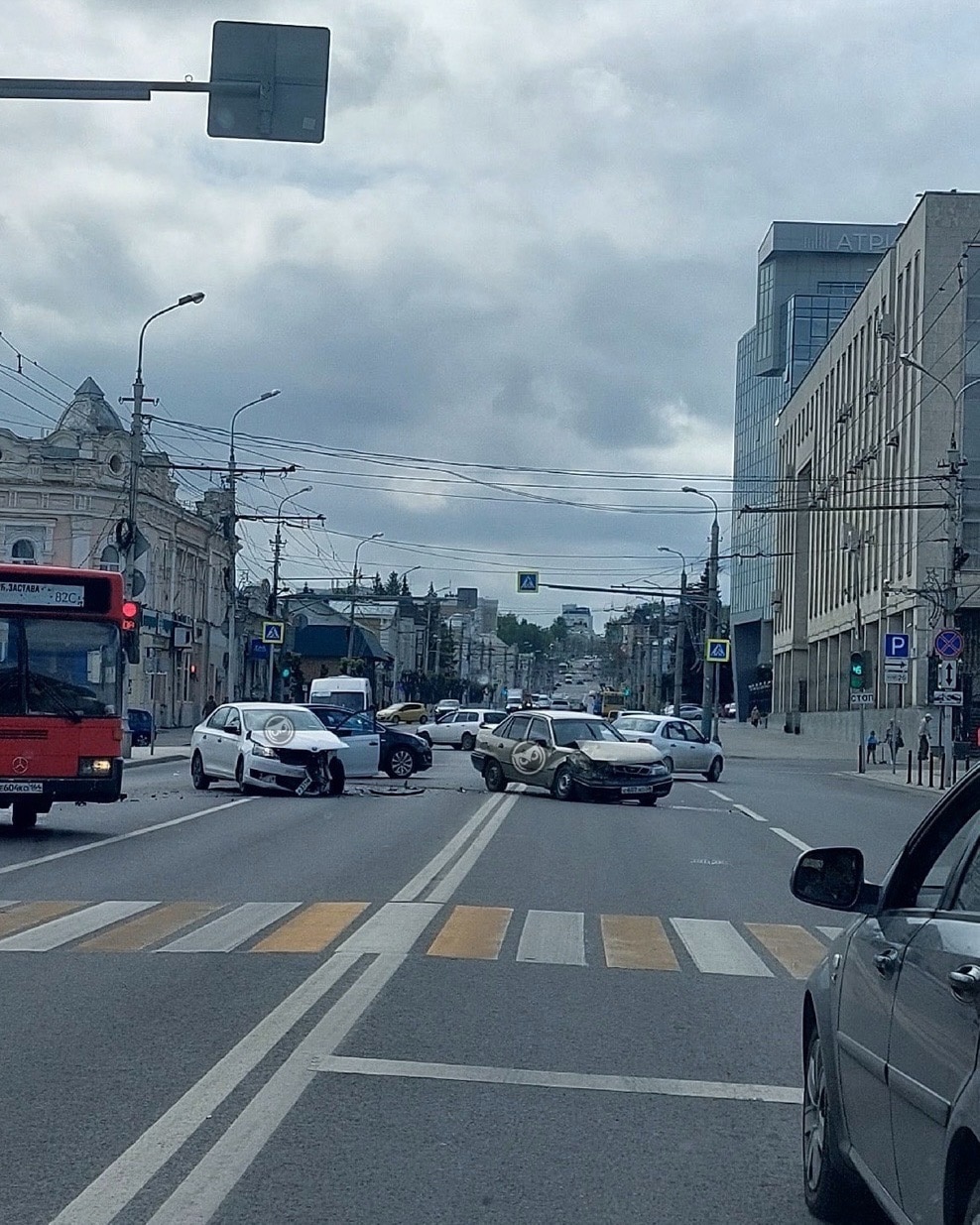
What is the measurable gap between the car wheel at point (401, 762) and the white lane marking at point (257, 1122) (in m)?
24.8

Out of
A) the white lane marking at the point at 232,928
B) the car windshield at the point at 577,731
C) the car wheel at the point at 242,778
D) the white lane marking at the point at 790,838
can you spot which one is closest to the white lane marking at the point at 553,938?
the white lane marking at the point at 232,928

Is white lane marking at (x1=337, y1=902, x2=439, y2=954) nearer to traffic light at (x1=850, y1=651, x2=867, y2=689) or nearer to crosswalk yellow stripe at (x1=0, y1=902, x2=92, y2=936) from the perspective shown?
crosswalk yellow stripe at (x1=0, y1=902, x2=92, y2=936)

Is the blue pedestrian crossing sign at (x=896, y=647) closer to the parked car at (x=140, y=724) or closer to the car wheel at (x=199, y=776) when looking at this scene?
the parked car at (x=140, y=724)

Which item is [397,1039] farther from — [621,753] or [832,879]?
[621,753]

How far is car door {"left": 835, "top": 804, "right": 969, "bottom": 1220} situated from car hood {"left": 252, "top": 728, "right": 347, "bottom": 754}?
22839 mm

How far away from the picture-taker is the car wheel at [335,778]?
28.0 metres

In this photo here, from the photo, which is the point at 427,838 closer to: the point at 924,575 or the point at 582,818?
the point at 582,818

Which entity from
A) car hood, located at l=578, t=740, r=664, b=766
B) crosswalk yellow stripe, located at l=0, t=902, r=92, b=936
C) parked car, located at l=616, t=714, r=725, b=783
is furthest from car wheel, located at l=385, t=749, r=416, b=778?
crosswalk yellow stripe, located at l=0, t=902, r=92, b=936

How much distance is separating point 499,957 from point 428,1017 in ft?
7.03

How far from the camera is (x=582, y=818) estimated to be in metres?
24.7

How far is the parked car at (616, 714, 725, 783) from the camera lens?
39.6m

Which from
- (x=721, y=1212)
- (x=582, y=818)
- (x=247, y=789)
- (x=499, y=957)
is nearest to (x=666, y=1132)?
(x=721, y=1212)

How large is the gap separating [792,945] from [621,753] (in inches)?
664

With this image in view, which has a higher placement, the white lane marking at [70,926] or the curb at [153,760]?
the curb at [153,760]
